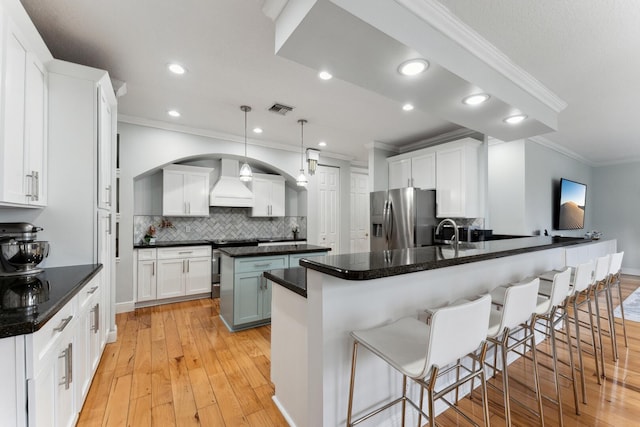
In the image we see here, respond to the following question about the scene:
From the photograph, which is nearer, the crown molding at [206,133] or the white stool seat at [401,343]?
the white stool seat at [401,343]

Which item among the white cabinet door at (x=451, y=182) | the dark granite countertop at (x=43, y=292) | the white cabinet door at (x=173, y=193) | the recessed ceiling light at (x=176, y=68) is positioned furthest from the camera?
the white cabinet door at (x=173, y=193)

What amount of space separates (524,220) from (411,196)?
6.28 feet

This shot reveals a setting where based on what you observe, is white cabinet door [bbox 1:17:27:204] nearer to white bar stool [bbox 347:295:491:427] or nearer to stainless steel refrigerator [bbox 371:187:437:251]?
white bar stool [bbox 347:295:491:427]

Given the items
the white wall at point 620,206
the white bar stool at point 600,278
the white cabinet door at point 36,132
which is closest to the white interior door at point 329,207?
the white bar stool at point 600,278

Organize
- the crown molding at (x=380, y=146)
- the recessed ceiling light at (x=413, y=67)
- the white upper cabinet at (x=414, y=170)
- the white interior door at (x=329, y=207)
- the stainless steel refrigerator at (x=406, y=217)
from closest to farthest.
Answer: the recessed ceiling light at (x=413, y=67) < the stainless steel refrigerator at (x=406, y=217) < the white upper cabinet at (x=414, y=170) < the crown molding at (x=380, y=146) < the white interior door at (x=329, y=207)

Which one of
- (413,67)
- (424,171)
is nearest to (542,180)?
(424,171)

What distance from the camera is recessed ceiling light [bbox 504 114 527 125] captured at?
2545mm

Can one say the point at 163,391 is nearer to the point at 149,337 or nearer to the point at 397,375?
the point at 149,337

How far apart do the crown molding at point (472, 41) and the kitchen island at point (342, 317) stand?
1.41 metres

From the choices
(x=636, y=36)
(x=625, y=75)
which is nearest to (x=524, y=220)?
(x=625, y=75)

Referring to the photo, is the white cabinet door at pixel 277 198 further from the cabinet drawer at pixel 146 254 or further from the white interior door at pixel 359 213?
the cabinet drawer at pixel 146 254

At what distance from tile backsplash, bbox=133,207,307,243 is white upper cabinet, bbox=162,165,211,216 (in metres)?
Result: 0.35

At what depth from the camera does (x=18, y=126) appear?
166 centimetres

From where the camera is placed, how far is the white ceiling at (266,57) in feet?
5.89
